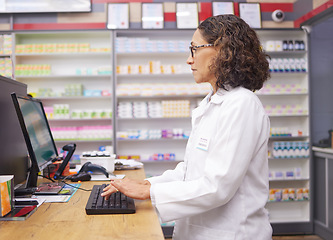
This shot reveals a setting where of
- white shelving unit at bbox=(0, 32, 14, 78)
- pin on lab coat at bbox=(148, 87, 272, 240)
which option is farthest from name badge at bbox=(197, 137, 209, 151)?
white shelving unit at bbox=(0, 32, 14, 78)

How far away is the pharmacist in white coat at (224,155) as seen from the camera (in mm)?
1095

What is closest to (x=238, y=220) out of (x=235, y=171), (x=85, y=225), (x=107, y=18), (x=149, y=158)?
(x=235, y=171)

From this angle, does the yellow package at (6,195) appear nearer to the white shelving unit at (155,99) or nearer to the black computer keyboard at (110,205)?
the black computer keyboard at (110,205)

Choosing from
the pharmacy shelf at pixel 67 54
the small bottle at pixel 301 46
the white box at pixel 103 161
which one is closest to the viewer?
the white box at pixel 103 161

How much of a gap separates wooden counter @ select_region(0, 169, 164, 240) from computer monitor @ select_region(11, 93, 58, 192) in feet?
0.97

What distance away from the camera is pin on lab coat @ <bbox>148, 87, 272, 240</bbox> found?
1.09 metres

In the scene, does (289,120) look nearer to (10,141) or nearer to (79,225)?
(10,141)

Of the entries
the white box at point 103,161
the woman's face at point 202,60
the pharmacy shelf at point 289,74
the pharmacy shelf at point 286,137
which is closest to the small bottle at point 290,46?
the pharmacy shelf at point 289,74

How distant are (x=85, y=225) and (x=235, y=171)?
0.54 m

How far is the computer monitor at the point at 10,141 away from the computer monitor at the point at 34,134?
143 mm

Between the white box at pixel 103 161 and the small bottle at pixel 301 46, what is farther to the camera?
the small bottle at pixel 301 46

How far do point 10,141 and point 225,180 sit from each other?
47.8 inches

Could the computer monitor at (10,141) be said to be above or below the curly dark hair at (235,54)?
below

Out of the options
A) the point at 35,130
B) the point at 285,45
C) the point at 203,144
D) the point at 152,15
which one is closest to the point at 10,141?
the point at 35,130
